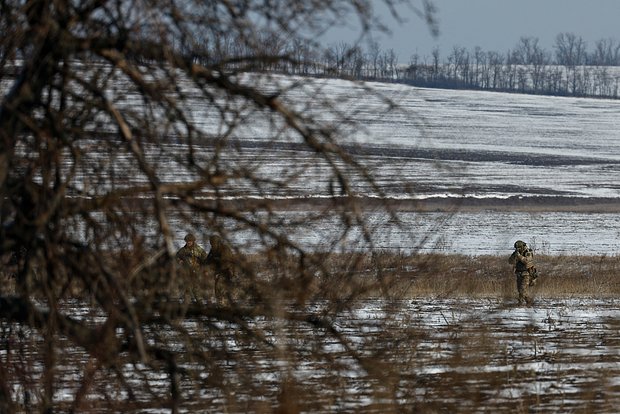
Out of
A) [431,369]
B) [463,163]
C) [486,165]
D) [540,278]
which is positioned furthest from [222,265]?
[486,165]

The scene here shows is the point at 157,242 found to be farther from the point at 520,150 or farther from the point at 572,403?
the point at 520,150

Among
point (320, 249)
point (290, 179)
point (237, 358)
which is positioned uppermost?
point (290, 179)

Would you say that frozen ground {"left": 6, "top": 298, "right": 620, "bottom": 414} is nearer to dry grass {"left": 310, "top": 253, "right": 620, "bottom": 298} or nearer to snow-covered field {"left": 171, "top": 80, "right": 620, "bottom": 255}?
snow-covered field {"left": 171, "top": 80, "right": 620, "bottom": 255}

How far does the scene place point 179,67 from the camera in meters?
4.39

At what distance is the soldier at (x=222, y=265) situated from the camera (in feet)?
16.1

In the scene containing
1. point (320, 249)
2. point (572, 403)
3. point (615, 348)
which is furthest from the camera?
point (615, 348)

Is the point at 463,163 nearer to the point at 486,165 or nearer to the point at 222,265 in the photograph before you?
the point at 486,165

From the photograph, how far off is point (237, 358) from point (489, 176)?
47.0 metres

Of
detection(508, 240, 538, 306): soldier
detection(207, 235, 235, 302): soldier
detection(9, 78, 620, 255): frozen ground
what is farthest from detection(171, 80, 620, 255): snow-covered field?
detection(508, 240, 538, 306): soldier

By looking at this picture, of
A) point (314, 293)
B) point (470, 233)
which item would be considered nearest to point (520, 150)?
point (470, 233)

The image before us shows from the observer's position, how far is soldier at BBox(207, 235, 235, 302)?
490cm

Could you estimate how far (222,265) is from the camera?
4938 millimetres

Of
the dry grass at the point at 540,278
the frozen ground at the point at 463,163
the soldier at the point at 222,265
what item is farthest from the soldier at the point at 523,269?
the soldier at the point at 222,265

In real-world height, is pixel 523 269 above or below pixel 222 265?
below
